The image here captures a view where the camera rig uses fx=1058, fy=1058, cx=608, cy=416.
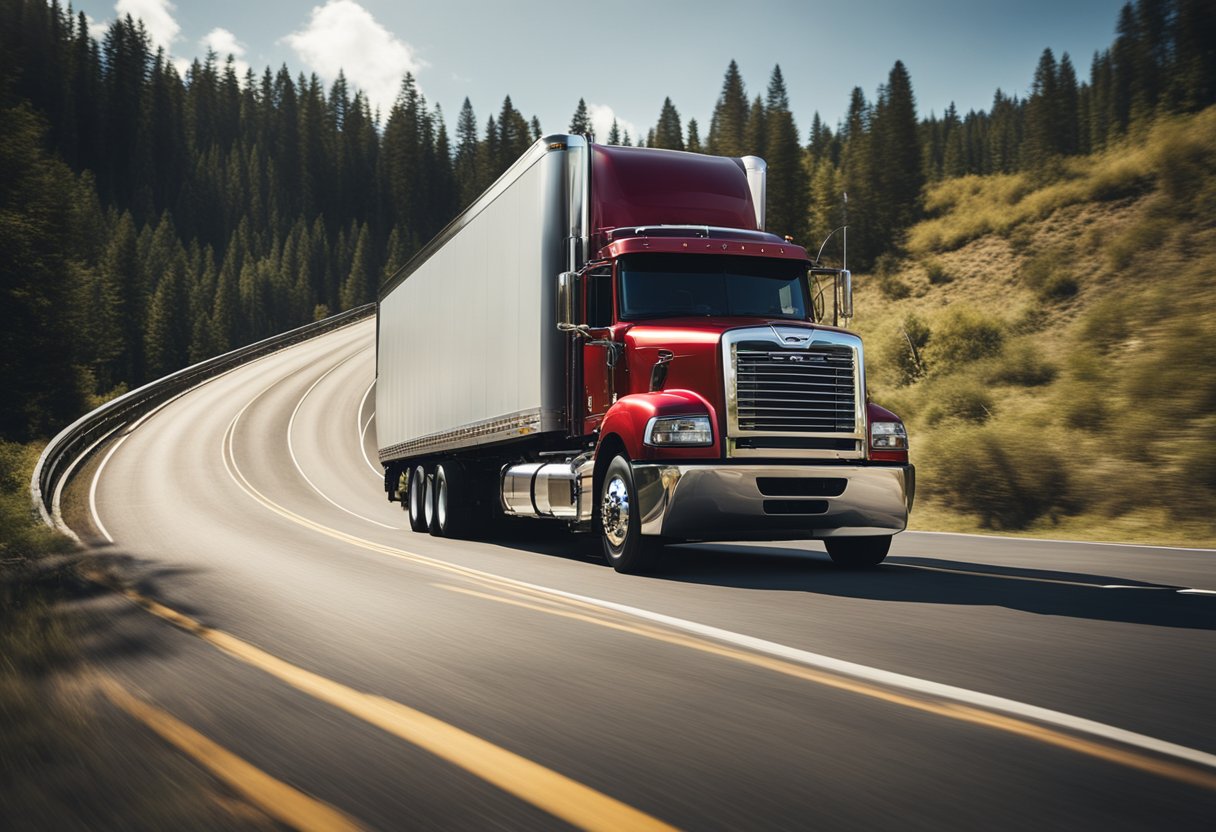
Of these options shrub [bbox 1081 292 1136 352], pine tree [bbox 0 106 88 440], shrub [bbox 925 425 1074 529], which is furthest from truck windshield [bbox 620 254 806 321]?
pine tree [bbox 0 106 88 440]

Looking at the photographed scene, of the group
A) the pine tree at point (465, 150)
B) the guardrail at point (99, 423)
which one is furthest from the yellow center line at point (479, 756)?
the pine tree at point (465, 150)

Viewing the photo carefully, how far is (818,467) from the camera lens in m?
10.0

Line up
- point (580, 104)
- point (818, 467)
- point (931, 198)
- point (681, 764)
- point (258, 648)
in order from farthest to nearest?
point (580, 104) → point (931, 198) → point (818, 467) → point (258, 648) → point (681, 764)

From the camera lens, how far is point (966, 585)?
8828 mm

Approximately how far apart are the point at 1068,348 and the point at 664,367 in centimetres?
2792

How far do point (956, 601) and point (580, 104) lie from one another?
130m

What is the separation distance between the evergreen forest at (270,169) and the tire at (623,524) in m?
35.9

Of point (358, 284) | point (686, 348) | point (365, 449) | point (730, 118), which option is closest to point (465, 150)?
point (358, 284)

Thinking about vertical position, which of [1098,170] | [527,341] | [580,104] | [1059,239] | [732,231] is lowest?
[527,341]

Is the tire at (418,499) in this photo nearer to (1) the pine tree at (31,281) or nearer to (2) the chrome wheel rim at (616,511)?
(2) the chrome wheel rim at (616,511)

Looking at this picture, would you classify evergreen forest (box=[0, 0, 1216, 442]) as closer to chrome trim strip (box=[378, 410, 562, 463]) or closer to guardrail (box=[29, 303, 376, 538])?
guardrail (box=[29, 303, 376, 538])

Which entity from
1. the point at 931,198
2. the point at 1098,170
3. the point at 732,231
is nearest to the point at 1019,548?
the point at 732,231

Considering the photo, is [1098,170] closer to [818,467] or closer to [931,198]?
[931,198]

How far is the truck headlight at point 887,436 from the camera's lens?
34.1ft
